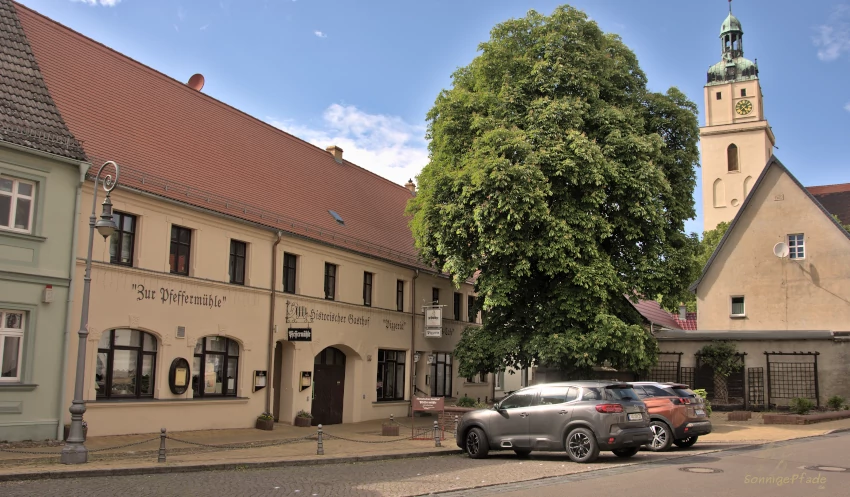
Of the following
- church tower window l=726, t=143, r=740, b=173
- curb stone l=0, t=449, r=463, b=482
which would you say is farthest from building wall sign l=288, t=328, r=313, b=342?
church tower window l=726, t=143, r=740, b=173

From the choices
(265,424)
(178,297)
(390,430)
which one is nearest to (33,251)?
(178,297)

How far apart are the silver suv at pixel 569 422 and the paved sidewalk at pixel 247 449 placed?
2520 mm

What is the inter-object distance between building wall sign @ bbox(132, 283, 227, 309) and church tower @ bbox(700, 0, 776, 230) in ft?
231

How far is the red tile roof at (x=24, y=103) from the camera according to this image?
16.8 metres

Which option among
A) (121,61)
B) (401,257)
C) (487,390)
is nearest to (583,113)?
(401,257)

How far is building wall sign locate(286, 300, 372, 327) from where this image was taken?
2462 cm

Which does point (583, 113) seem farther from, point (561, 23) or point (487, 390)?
point (487, 390)

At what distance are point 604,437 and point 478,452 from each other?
3163 millimetres

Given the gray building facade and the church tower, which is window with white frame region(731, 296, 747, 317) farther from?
the church tower

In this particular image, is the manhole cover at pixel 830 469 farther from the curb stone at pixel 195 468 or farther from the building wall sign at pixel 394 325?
the building wall sign at pixel 394 325

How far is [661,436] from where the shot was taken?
17734 millimetres

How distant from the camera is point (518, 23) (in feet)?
87.1

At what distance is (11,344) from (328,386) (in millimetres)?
12776

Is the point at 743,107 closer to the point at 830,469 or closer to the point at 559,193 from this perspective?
the point at 559,193
